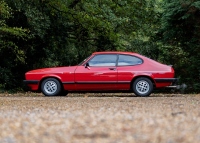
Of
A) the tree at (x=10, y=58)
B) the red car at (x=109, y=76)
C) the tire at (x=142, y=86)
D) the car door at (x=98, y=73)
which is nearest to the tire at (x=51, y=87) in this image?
the red car at (x=109, y=76)

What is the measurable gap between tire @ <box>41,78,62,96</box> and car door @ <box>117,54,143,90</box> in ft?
6.59

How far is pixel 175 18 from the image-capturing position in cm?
2266

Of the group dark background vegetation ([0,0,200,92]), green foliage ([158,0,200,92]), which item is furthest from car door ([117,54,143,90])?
green foliage ([158,0,200,92])

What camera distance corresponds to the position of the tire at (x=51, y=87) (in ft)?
54.4

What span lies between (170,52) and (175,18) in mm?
3520

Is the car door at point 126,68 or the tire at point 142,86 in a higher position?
the car door at point 126,68

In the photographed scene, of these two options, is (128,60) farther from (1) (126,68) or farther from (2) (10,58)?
(2) (10,58)

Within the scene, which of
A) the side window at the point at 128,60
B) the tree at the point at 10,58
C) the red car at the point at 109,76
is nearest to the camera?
the red car at the point at 109,76

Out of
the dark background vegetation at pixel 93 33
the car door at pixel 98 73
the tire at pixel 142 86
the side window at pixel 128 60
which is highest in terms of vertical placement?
the dark background vegetation at pixel 93 33

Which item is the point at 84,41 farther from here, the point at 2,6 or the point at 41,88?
the point at 41,88

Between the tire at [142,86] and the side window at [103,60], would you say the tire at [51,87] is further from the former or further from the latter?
the tire at [142,86]

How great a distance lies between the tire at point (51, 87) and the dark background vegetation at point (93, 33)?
4.53m

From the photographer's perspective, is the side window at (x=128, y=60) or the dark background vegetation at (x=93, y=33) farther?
the dark background vegetation at (x=93, y=33)

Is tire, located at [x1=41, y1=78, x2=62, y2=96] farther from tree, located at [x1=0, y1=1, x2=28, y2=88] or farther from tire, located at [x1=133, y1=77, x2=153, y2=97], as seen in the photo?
tree, located at [x1=0, y1=1, x2=28, y2=88]
